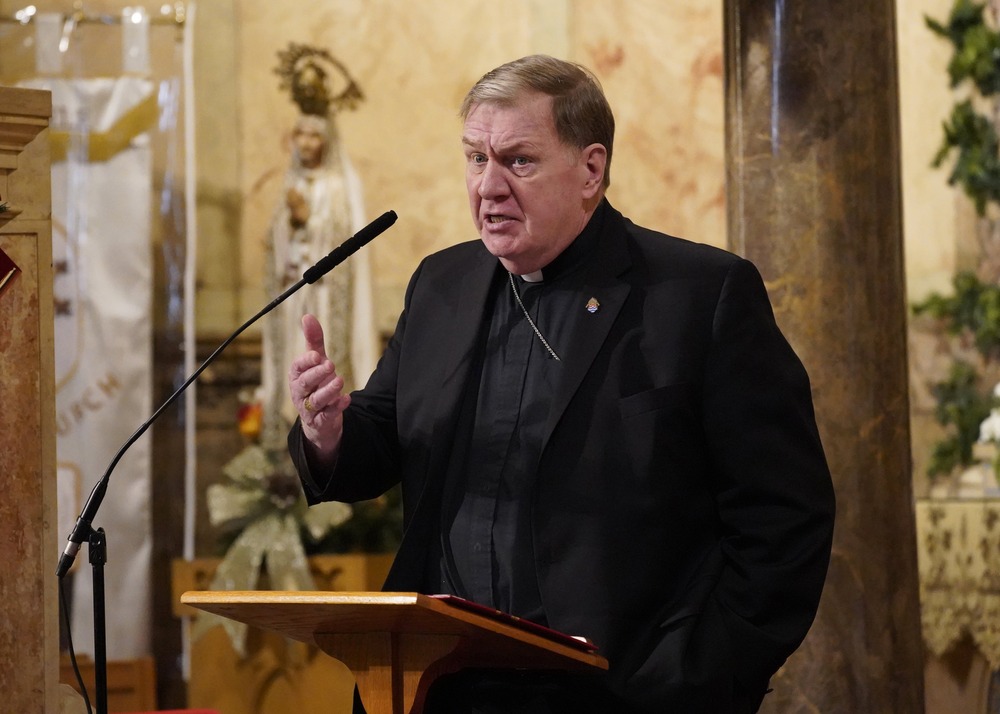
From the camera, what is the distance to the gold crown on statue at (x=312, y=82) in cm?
661

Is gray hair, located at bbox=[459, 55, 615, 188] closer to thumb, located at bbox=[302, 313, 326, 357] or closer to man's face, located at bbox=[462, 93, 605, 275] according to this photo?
man's face, located at bbox=[462, 93, 605, 275]

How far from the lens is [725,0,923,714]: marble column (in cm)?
359

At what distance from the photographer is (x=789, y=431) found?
99.7 inches

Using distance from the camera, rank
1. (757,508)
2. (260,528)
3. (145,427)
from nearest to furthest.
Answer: (145,427) < (757,508) < (260,528)

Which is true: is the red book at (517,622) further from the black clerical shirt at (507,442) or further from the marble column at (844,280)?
the marble column at (844,280)

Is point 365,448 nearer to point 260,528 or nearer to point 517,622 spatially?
point 517,622

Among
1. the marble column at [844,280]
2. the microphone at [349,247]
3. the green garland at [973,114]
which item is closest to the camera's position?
the microphone at [349,247]

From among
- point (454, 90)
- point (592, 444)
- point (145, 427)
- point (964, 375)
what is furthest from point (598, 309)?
point (454, 90)

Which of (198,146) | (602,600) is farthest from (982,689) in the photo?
(198,146)

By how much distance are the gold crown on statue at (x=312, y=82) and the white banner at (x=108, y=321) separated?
71 cm

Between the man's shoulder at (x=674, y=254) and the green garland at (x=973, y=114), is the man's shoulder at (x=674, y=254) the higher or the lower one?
the lower one

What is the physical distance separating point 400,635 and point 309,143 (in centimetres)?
→ 462

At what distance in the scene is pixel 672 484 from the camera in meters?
2.54

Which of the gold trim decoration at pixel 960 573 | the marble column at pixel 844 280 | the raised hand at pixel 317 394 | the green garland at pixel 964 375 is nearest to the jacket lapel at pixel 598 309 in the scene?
the raised hand at pixel 317 394
